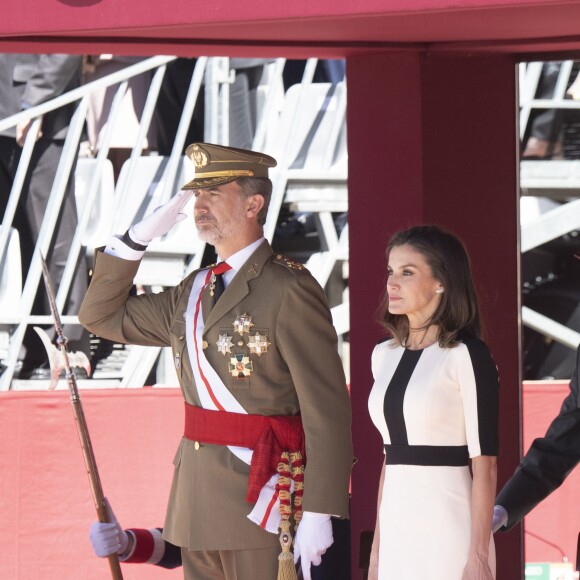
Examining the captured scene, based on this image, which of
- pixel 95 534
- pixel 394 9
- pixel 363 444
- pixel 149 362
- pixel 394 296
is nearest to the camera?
pixel 394 9

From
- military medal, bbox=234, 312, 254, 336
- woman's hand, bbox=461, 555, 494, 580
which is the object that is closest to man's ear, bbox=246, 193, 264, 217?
military medal, bbox=234, 312, 254, 336

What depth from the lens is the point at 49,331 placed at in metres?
5.34

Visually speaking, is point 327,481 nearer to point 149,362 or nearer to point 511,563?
point 511,563

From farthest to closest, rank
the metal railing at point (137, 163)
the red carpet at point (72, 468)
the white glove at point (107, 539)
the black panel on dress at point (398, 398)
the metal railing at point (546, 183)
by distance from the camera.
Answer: the metal railing at point (137, 163), the red carpet at point (72, 468), the metal railing at point (546, 183), the white glove at point (107, 539), the black panel on dress at point (398, 398)

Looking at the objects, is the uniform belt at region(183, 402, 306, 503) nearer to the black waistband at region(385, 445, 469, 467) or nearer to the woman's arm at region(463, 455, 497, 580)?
the black waistband at region(385, 445, 469, 467)

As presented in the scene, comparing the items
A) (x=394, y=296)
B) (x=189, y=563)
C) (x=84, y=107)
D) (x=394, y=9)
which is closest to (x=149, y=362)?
(x=84, y=107)

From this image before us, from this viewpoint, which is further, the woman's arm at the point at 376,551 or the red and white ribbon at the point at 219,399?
the red and white ribbon at the point at 219,399

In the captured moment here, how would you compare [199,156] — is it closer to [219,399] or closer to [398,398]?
[219,399]

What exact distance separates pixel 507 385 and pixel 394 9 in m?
1.41

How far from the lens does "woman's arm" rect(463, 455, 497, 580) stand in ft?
8.91

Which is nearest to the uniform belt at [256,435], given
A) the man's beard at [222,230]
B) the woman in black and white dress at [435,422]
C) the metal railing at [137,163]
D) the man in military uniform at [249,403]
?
the man in military uniform at [249,403]

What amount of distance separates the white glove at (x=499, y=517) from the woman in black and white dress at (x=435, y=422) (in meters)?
0.18

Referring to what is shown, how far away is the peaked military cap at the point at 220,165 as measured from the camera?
3.27m

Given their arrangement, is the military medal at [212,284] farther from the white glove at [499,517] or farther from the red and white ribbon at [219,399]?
the white glove at [499,517]
